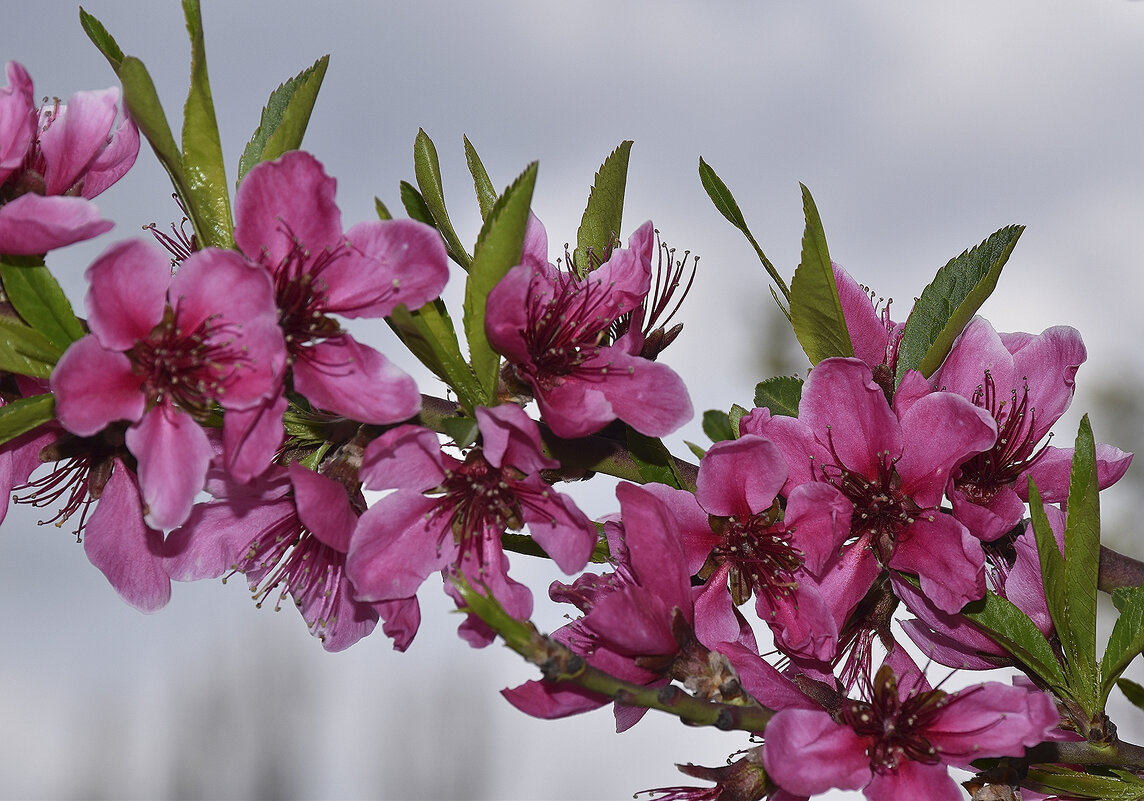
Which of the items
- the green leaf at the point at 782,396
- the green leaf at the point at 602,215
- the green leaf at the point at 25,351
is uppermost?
the green leaf at the point at 602,215

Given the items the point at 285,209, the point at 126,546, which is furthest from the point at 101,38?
the point at 126,546

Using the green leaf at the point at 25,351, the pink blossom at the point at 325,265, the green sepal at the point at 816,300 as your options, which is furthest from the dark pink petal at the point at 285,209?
the green sepal at the point at 816,300

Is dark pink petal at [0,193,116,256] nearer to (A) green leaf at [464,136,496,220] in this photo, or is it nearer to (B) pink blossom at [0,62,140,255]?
(B) pink blossom at [0,62,140,255]

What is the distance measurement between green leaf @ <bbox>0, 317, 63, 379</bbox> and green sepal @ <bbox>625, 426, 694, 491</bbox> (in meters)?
0.56

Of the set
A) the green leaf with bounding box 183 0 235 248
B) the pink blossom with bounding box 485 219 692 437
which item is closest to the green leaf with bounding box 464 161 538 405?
the pink blossom with bounding box 485 219 692 437

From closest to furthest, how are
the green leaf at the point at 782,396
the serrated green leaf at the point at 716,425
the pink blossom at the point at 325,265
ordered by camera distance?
the serrated green leaf at the point at 716,425 → the pink blossom at the point at 325,265 → the green leaf at the point at 782,396

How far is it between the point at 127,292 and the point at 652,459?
53 cm

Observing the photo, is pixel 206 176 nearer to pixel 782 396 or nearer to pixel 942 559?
pixel 782 396

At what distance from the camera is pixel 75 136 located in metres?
1.06

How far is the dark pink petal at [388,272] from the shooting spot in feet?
3.06

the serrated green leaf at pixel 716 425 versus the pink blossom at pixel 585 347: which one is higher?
the pink blossom at pixel 585 347

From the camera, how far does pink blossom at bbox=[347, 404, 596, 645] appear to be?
941 millimetres

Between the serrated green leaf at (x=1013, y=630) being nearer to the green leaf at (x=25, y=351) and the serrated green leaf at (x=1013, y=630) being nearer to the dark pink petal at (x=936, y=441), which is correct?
the dark pink petal at (x=936, y=441)

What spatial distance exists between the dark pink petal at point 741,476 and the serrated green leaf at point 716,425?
0.14 metres
